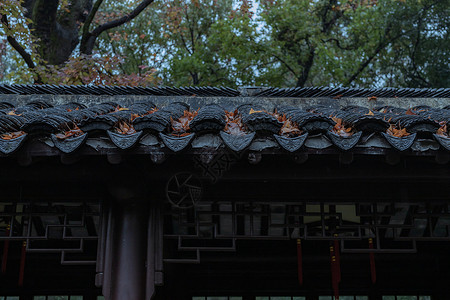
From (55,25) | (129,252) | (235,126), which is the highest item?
(55,25)

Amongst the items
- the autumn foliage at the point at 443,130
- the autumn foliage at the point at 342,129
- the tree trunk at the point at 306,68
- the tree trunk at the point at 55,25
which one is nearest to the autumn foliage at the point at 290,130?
the autumn foliage at the point at 342,129

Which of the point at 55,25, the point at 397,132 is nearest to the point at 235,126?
the point at 397,132

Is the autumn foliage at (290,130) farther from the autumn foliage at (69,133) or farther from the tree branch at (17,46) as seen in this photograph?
the tree branch at (17,46)

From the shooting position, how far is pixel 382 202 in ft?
13.6

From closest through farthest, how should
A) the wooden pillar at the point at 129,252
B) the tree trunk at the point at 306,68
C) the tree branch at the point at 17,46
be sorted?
the wooden pillar at the point at 129,252 < the tree branch at the point at 17,46 < the tree trunk at the point at 306,68

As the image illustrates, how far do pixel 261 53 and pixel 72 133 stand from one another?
56.3 ft

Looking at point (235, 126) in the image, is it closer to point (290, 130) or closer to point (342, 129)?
point (290, 130)

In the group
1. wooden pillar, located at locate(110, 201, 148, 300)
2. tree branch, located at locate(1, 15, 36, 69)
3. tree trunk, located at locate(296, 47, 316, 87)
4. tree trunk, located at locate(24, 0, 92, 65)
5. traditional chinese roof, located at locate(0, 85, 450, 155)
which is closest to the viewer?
traditional chinese roof, located at locate(0, 85, 450, 155)

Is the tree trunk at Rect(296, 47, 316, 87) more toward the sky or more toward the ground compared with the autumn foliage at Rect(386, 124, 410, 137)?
more toward the sky

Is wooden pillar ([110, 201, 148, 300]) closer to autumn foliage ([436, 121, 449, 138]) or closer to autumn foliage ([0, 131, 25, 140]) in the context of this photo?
autumn foliage ([0, 131, 25, 140])

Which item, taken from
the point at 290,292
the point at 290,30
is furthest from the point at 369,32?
the point at 290,292

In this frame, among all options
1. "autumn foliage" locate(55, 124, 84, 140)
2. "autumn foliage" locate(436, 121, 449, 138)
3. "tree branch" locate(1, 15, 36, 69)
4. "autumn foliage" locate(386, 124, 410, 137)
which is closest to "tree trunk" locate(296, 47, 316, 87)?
"tree branch" locate(1, 15, 36, 69)

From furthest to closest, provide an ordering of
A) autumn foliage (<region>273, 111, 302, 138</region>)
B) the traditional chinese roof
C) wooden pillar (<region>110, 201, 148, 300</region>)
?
wooden pillar (<region>110, 201, 148, 300</region>) → autumn foliage (<region>273, 111, 302, 138</region>) → the traditional chinese roof

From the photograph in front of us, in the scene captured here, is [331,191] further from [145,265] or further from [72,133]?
[72,133]
